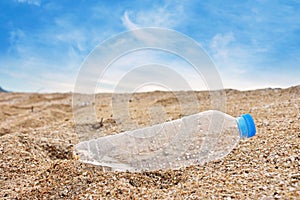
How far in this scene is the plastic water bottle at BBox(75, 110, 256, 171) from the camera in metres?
3.01

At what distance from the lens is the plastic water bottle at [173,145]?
3.01 metres

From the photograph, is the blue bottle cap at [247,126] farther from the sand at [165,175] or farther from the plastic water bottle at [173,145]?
the sand at [165,175]

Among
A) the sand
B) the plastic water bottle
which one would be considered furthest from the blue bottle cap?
the sand

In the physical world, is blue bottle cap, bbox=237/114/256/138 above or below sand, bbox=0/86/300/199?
above

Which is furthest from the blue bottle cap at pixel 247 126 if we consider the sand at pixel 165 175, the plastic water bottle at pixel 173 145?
the sand at pixel 165 175

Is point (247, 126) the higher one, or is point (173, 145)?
point (247, 126)

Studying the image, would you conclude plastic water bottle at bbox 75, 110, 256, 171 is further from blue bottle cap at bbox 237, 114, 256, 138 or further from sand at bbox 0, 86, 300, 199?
sand at bbox 0, 86, 300, 199

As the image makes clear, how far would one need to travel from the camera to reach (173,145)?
3.22 m

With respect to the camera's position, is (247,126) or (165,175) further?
Result: (247,126)

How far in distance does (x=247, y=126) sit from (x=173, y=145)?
0.76 meters

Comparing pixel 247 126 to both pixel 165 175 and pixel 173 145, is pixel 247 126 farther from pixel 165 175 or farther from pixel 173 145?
pixel 165 175

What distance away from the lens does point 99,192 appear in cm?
243

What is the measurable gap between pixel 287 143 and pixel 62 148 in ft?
8.13

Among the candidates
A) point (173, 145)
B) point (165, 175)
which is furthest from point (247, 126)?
point (165, 175)
